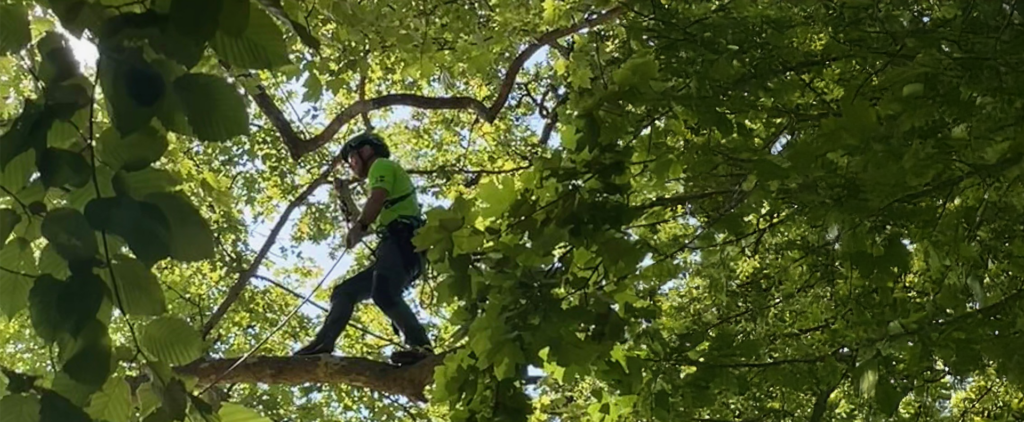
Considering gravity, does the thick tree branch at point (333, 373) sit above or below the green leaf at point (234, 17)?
above

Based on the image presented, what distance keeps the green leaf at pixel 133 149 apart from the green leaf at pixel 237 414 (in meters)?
0.27

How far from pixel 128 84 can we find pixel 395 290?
357 centimetres

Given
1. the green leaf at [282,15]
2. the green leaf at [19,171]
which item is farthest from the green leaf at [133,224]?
the green leaf at [282,15]

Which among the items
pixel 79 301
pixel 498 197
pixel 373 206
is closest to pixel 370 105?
pixel 373 206

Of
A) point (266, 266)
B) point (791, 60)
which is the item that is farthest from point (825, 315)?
point (266, 266)

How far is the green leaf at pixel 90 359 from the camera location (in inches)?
36.6

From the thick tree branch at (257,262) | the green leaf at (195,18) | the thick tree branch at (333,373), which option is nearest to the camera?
the green leaf at (195,18)

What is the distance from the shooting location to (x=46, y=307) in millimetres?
931

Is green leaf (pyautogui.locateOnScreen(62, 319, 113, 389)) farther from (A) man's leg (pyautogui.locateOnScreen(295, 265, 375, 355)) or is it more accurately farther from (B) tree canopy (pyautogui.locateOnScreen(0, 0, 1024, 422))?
(A) man's leg (pyautogui.locateOnScreen(295, 265, 375, 355))

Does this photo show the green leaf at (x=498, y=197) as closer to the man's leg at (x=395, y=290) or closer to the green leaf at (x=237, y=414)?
the green leaf at (x=237, y=414)

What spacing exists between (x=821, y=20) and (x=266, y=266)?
6.21m

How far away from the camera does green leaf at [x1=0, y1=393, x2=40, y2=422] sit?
916 mm

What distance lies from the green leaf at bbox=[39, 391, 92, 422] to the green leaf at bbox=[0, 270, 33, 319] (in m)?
0.14

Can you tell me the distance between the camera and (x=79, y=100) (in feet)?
3.12
